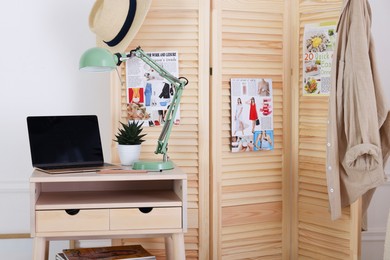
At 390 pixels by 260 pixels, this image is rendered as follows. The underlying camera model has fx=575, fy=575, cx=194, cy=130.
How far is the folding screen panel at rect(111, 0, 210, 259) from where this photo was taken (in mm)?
2828

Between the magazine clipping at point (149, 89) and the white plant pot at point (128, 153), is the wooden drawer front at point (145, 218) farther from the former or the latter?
the magazine clipping at point (149, 89)

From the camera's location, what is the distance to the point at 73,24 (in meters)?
3.12

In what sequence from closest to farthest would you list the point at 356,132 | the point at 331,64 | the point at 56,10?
the point at 356,132 → the point at 331,64 → the point at 56,10

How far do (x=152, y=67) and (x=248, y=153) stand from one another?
72 centimetres

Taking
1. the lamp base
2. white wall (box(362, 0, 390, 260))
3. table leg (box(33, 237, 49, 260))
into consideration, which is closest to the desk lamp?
the lamp base

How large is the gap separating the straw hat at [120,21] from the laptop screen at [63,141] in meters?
0.40

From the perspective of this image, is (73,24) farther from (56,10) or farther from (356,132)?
(356,132)

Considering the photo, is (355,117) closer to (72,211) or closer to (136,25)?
(136,25)

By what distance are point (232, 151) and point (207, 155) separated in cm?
13

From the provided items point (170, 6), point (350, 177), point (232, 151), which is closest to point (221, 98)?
point (232, 151)

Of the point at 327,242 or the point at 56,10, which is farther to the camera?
the point at 56,10

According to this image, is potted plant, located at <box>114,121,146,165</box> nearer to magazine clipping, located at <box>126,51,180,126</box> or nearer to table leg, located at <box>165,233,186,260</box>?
magazine clipping, located at <box>126,51,180,126</box>

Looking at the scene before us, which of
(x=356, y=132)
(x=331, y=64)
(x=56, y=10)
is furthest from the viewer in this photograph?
(x=56, y=10)

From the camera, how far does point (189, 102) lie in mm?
2863
